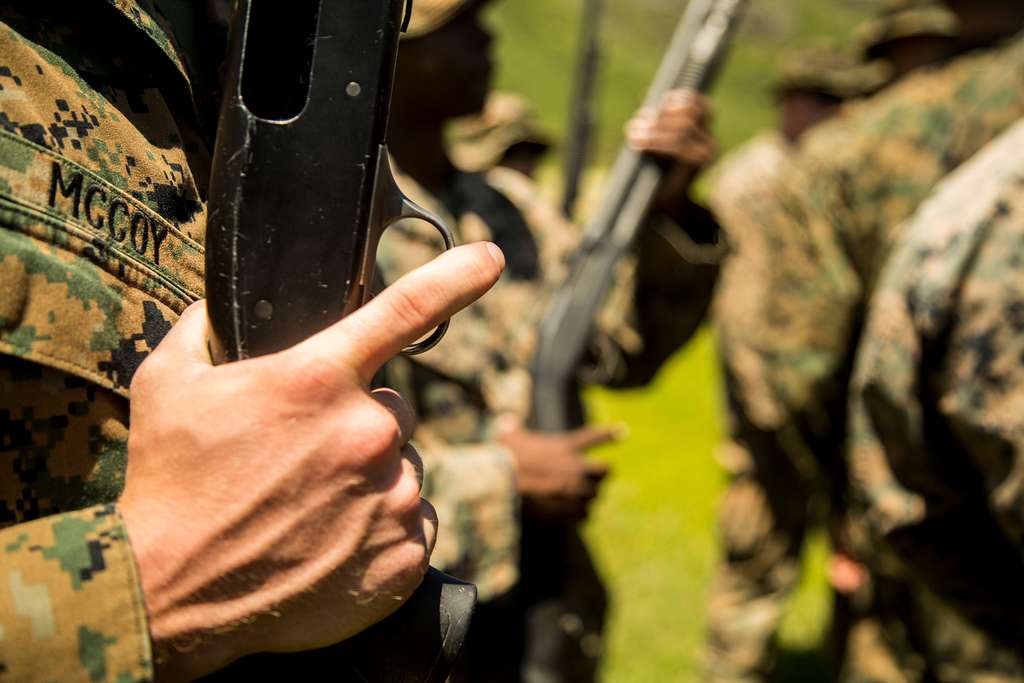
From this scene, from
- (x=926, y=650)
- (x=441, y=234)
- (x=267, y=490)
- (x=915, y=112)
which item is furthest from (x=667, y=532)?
(x=267, y=490)

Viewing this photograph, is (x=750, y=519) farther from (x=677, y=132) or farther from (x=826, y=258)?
(x=677, y=132)

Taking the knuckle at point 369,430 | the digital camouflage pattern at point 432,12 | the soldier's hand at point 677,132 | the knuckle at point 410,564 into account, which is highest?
the digital camouflage pattern at point 432,12

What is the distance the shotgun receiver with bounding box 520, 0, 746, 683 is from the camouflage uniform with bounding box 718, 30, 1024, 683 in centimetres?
126

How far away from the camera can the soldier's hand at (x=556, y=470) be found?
7.45 ft

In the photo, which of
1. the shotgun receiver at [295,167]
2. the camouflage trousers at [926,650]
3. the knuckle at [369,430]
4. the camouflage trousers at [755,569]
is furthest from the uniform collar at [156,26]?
the camouflage trousers at [755,569]

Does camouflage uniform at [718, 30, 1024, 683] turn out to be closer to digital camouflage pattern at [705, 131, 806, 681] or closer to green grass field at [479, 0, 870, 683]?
digital camouflage pattern at [705, 131, 806, 681]

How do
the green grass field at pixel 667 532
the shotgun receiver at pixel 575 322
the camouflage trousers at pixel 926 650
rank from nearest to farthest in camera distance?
the camouflage trousers at pixel 926 650 < the shotgun receiver at pixel 575 322 < the green grass field at pixel 667 532

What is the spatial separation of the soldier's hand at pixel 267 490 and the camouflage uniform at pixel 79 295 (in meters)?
0.04

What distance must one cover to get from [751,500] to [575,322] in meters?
2.51

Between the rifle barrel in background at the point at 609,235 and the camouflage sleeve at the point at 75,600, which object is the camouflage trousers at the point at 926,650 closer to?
the rifle barrel in background at the point at 609,235

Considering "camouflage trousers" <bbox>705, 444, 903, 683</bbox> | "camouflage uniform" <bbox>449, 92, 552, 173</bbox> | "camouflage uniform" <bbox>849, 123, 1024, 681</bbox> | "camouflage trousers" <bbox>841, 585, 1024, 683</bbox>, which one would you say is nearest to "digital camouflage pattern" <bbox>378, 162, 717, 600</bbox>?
"camouflage uniform" <bbox>849, 123, 1024, 681</bbox>

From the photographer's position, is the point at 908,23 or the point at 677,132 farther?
the point at 908,23

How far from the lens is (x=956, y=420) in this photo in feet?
6.03

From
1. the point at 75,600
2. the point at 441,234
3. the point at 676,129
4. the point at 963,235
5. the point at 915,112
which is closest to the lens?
the point at 75,600
